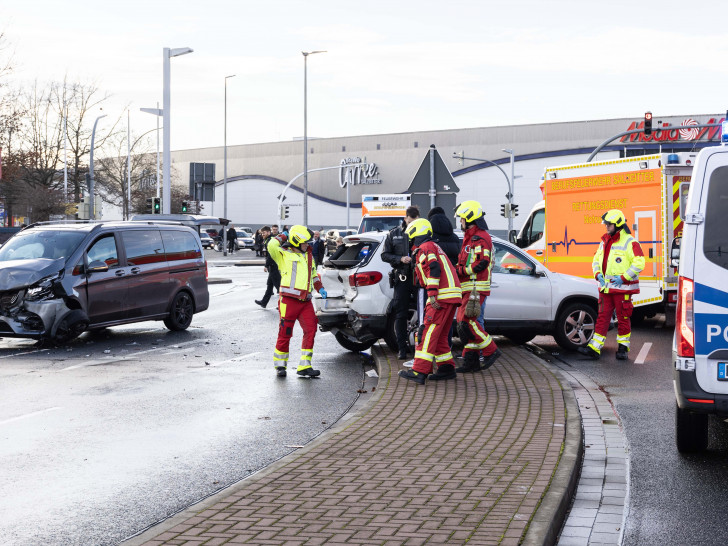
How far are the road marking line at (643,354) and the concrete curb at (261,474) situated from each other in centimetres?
403

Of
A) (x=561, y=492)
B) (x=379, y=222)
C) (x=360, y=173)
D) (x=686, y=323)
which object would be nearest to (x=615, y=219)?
(x=686, y=323)

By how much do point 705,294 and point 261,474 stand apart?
3.11m

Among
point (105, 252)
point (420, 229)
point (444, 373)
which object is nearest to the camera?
point (444, 373)

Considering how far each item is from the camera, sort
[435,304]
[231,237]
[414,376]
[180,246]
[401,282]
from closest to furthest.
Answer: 1. [435,304]
2. [414,376]
3. [401,282]
4. [180,246]
5. [231,237]

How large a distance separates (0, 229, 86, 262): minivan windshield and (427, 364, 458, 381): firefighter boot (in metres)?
6.59

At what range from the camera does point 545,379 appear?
32.9ft

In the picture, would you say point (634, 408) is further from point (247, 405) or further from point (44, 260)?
point (44, 260)

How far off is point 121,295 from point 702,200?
33.5 ft

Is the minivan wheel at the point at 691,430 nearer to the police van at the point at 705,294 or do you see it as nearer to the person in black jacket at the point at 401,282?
the police van at the point at 705,294

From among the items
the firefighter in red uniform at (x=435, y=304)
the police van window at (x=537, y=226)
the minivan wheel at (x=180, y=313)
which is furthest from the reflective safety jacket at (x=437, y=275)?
the police van window at (x=537, y=226)

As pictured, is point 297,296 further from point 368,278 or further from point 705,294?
point 705,294

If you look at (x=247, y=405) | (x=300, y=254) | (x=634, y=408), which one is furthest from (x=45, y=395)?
(x=634, y=408)

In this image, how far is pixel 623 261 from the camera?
12.1 metres

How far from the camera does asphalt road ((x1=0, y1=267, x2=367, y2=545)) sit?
5641 millimetres
